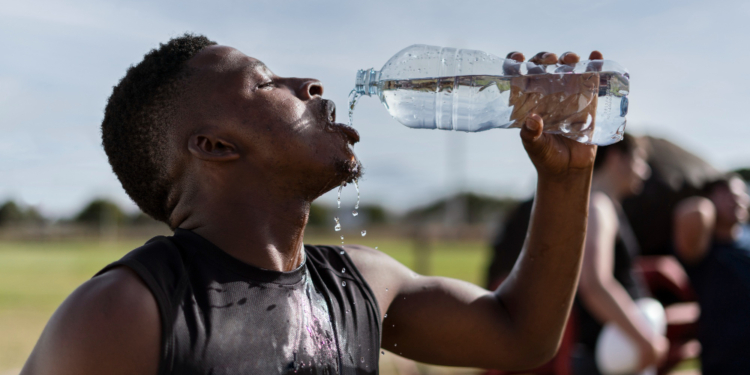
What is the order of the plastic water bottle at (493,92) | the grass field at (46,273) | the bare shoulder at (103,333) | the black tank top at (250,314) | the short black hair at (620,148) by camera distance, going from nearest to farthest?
the bare shoulder at (103,333)
the black tank top at (250,314)
the plastic water bottle at (493,92)
the short black hair at (620,148)
the grass field at (46,273)

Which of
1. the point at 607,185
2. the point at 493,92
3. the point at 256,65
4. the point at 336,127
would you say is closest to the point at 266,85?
the point at 256,65

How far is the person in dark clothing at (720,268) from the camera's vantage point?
452 centimetres

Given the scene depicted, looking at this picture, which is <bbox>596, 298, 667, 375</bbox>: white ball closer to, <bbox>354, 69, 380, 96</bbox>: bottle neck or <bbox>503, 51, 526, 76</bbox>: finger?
<bbox>503, 51, 526, 76</bbox>: finger

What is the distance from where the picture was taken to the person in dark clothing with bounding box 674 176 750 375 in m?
4.52

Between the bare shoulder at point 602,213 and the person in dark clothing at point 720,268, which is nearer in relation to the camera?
the bare shoulder at point 602,213

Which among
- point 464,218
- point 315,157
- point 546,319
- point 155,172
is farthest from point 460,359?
point 464,218

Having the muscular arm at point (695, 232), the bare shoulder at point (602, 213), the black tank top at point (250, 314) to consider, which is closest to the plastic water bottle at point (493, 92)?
the black tank top at point (250, 314)

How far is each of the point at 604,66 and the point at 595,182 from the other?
231 cm

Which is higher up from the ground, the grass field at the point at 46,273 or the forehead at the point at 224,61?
the forehead at the point at 224,61

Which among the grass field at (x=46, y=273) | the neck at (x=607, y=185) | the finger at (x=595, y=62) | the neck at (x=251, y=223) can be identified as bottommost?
the grass field at (x=46, y=273)

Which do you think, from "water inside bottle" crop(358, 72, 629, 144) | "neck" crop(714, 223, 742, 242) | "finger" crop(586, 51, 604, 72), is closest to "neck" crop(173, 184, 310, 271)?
"water inside bottle" crop(358, 72, 629, 144)

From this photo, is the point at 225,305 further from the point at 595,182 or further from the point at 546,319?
the point at 595,182

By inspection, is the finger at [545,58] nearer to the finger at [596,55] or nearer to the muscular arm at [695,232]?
the finger at [596,55]

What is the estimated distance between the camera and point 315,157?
208 centimetres
